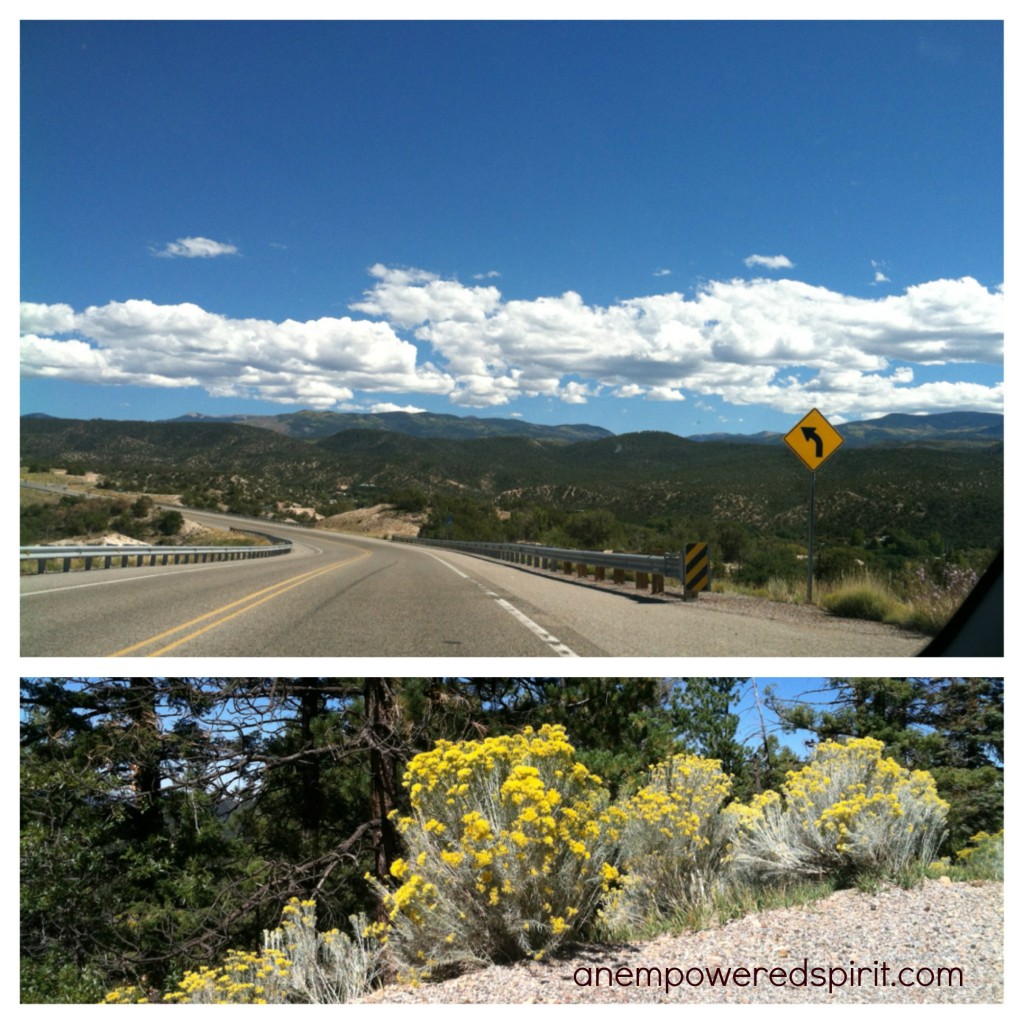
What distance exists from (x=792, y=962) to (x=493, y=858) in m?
2.21

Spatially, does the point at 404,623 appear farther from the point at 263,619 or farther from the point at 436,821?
the point at 436,821

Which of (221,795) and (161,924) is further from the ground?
(221,795)

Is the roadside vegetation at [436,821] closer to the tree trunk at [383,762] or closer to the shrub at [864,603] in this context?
the tree trunk at [383,762]

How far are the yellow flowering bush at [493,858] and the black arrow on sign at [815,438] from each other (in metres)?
6.15

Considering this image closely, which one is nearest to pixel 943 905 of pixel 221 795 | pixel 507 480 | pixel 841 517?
pixel 221 795

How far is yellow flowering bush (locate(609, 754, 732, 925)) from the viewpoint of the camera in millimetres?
7852

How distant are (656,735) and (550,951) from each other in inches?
158

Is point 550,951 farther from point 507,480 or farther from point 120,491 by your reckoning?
point 507,480

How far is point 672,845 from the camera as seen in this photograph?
26.7 ft

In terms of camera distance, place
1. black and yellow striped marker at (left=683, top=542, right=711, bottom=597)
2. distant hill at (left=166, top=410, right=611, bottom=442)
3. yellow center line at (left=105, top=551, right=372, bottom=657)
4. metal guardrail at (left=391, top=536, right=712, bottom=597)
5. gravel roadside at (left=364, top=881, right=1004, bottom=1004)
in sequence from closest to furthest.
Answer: gravel roadside at (left=364, top=881, right=1004, bottom=1004), yellow center line at (left=105, top=551, right=372, bottom=657), black and yellow striped marker at (left=683, top=542, right=711, bottom=597), metal guardrail at (left=391, top=536, right=712, bottom=597), distant hill at (left=166, top=410, right=611, bottom=442)

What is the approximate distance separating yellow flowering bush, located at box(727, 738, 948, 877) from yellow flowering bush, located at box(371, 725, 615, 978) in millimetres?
1920

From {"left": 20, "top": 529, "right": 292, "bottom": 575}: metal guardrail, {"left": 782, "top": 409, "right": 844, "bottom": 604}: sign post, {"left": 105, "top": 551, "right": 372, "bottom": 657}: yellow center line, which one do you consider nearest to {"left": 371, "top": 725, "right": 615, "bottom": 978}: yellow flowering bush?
{"left": 105, "top": 551, "right": 372, "bottom": 657}: yellow center line

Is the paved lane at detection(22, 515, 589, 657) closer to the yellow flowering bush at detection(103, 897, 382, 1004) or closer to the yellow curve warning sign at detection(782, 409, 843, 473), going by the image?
the yellow flowering bush at detection(103, 897, 382, 1004)

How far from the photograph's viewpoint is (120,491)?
46.7 metres
